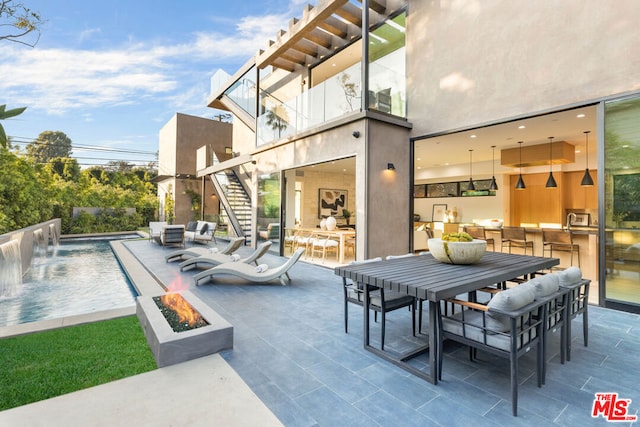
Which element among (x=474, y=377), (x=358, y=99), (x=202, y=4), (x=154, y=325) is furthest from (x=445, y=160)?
(x=202, y=4)

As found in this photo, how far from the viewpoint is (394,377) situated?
2742 millimetres

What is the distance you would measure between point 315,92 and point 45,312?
7463mm

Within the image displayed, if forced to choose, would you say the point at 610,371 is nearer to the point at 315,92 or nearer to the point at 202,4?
the point at 315,92

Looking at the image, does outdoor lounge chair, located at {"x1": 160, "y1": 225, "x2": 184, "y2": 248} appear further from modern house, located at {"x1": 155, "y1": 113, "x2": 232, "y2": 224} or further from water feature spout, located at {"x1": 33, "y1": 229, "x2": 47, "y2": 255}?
modern house, located at {"x1": 155, "y1": 113, "x2": 232, "y2": 224}

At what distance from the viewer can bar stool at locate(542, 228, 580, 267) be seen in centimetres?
676

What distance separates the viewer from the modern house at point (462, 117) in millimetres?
4715

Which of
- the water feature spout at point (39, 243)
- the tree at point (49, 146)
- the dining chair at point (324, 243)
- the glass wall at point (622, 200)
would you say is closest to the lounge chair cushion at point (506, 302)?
the glass wall at point (622, 200)

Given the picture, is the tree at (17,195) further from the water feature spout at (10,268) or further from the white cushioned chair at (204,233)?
the white cushioned chair at (204,233)

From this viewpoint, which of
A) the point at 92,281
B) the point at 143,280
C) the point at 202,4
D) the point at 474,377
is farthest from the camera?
the point at 202,4

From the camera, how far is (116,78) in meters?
26.4

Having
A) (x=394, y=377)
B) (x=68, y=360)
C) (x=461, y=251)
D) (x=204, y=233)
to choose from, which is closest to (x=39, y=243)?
(x=204, y=233)

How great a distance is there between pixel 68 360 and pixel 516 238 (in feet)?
28.5

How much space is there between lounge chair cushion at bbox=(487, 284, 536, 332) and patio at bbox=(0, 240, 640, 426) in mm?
549

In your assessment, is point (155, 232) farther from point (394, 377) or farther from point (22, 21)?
point (394, 377)
